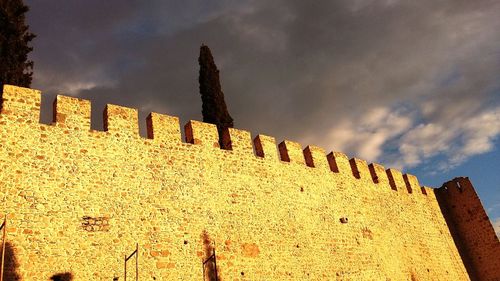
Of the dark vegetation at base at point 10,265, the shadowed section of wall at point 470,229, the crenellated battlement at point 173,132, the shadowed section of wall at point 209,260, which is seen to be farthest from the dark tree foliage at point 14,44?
the shadowed section of wall at point 470,229

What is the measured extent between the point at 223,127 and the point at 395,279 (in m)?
7.22

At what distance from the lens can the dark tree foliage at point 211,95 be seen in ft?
44.7

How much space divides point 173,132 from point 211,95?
10.9 feet

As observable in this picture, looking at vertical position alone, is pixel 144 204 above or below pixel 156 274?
above

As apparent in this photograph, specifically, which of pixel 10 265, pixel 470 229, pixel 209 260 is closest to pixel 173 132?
pixel 209 260

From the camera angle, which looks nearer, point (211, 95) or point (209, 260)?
point (209, 260)

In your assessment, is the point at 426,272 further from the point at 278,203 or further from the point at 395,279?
the point at 278,203

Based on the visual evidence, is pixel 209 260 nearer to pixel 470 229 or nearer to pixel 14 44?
pixel 14 44

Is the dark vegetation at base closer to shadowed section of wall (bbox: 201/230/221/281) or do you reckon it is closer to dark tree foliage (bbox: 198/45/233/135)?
shadowed section of wall (bbox: 201/230/221/281)

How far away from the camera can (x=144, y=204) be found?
963 centimetres

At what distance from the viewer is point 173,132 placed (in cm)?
1108

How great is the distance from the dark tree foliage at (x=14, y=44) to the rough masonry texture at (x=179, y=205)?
1.91 m

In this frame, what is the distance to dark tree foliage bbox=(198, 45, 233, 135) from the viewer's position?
13609 mm

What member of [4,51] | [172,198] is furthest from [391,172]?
[4,51]
